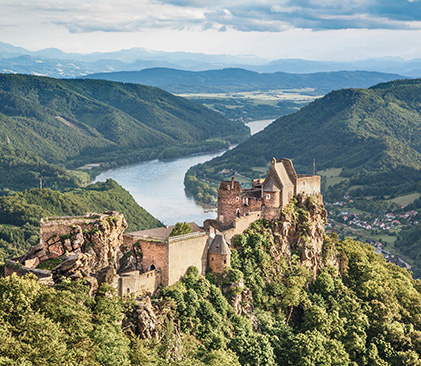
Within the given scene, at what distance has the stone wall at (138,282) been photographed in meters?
47.5

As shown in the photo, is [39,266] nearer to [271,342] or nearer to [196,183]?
[271,342]

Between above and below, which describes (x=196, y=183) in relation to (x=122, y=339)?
below

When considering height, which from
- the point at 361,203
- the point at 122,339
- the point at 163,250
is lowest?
the point at 361,203

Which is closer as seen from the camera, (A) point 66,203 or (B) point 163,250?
(B) point 163,250

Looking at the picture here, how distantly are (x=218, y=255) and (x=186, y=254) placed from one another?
3201mm

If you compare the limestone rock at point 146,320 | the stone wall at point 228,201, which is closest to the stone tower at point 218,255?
the stone wall at point 228,201

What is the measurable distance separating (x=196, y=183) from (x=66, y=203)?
164ft

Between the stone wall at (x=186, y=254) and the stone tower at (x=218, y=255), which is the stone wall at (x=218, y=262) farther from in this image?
the stone wall at (x=186, y=254)

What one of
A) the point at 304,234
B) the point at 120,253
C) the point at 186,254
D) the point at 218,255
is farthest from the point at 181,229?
the point at 304,234

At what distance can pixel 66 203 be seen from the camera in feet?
467

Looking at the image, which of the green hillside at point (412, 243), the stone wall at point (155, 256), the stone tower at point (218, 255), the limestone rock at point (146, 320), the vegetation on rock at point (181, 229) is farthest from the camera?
the green hillside at point (412, 243)

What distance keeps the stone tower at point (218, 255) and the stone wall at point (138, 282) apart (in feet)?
19.0

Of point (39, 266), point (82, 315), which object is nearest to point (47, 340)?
point (82, 315)

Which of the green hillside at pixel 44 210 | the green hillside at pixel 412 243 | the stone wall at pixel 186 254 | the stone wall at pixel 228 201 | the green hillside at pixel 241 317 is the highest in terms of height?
the stone wall at pixel 228 201
